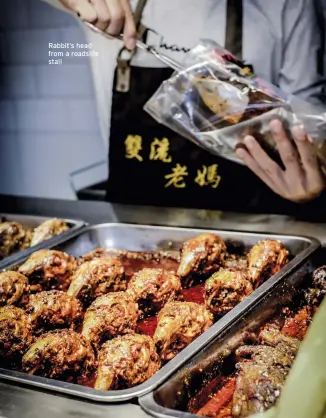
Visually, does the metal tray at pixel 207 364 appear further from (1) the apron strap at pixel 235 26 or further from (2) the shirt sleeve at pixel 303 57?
(1) the apron strap at pixel 235 26

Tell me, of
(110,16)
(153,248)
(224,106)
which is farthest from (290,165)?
(110,16)

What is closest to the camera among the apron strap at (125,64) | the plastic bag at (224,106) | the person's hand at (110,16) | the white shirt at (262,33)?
the plastic bag at (224,106)

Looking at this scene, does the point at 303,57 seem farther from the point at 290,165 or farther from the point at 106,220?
Result: the point at 106,220

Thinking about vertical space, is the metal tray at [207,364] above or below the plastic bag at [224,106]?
below

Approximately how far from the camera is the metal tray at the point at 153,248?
1639mm

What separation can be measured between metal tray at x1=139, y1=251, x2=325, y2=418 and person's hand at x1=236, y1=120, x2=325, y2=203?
2.42 ft

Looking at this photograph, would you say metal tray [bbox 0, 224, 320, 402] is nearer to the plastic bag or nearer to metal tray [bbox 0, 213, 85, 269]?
metal tray [bbox 0, 213, 85, 269]

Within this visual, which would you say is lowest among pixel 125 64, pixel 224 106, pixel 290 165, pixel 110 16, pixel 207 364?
pixel 207 364

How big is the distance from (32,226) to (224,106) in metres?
1.18

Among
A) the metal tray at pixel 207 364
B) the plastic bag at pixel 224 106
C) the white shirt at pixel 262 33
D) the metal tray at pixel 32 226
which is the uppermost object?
the white shirt at pixel 262 33

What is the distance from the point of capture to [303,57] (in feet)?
11.1

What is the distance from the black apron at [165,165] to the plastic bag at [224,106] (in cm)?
30

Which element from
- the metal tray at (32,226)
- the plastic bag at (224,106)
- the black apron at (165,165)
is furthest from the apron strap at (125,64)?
the metal tray at (32,226)

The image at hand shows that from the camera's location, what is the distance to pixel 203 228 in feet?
9.63
